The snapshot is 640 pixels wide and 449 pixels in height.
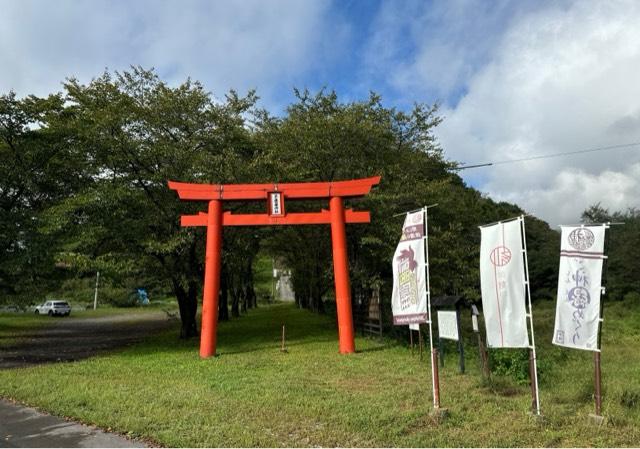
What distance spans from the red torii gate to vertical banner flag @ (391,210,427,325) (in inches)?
221

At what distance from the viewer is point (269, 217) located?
45.5ft

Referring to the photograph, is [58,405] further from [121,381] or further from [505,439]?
[505,439]

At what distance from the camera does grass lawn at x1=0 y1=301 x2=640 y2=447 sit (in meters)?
6.04

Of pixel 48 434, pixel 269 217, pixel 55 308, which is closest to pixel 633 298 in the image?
pixel 269 217

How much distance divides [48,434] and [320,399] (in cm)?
368

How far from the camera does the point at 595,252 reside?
6281 millimetres

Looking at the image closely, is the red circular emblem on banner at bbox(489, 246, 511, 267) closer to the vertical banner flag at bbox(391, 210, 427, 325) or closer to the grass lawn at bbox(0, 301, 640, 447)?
the vertical banner flag at bbox(391, 210, 427, 325)

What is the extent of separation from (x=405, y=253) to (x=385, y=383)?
2.71m

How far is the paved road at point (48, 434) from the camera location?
604 cm

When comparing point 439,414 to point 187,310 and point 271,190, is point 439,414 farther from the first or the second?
point 187,310

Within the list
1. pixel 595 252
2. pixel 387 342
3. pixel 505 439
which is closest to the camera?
pixel 505 439

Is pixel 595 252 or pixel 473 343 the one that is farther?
pixel 473 343

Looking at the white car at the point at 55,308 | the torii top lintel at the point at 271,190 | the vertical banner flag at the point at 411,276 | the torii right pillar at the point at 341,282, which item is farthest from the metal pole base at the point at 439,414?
the white car at the point at 55,308

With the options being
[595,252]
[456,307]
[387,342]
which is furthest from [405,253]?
A: [387,342]
